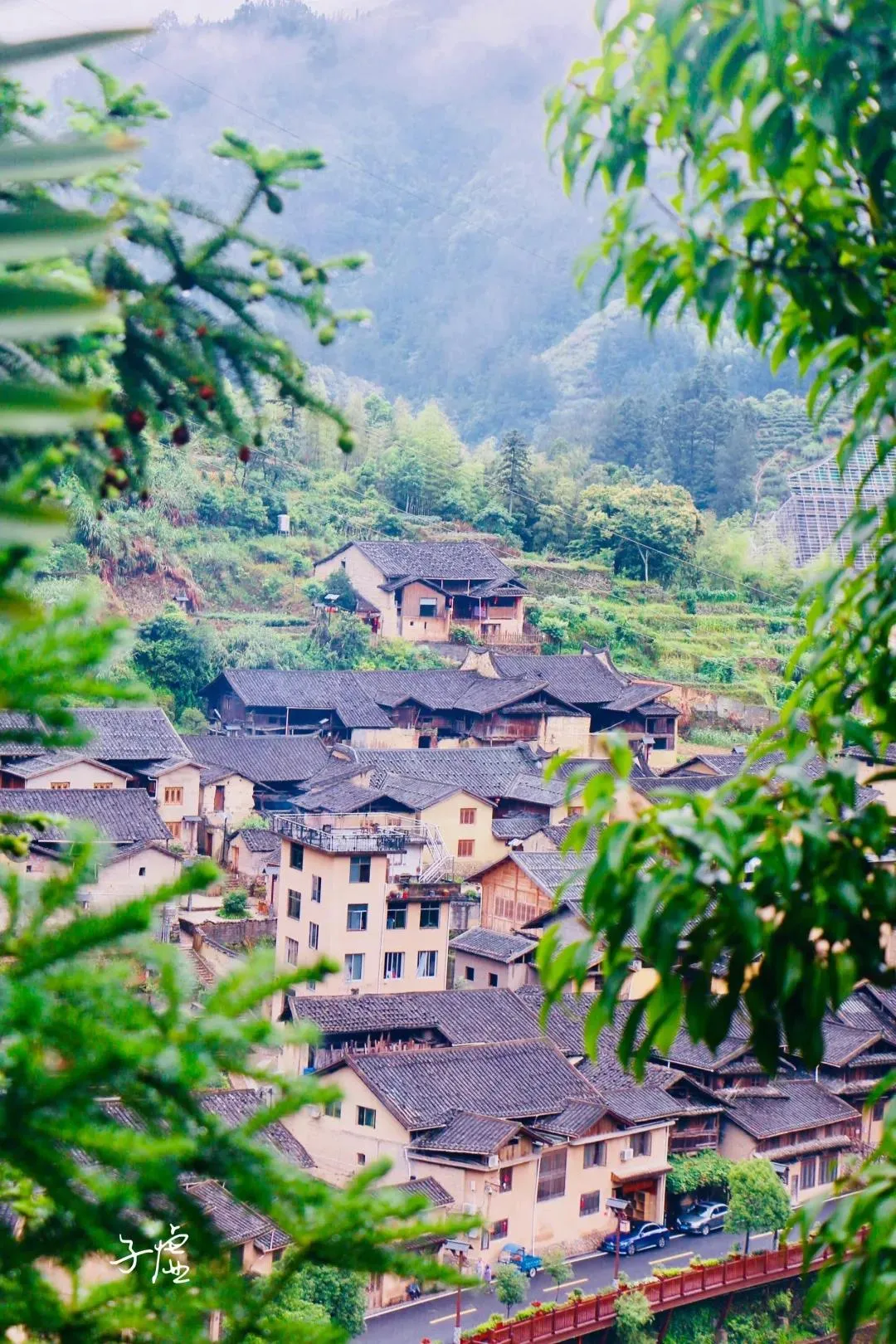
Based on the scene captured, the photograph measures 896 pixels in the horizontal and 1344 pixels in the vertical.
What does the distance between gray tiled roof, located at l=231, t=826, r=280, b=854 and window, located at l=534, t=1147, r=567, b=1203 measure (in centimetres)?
447

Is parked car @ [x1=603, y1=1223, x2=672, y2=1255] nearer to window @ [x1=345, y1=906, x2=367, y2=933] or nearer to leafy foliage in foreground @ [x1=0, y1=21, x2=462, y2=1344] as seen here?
window @ [x1=345, y1=906, x2=367, y2=933]

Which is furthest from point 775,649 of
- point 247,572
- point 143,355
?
point 143,355

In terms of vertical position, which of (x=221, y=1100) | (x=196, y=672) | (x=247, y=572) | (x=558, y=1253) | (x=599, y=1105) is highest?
(x=247, y=572)

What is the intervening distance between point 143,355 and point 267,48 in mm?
57735

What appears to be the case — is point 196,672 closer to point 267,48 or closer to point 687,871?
point 687,871

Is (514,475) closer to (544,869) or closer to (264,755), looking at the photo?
(264,755)

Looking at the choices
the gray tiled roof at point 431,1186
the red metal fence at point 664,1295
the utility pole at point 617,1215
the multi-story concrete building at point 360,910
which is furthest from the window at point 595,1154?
the multi-story concrete building at point 360,910

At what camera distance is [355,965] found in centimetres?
938

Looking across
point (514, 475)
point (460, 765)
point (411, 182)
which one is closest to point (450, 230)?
point (411, 182)

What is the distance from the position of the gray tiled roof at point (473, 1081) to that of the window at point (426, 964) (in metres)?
1.19

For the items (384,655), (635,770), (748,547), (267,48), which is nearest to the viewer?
(635,770)

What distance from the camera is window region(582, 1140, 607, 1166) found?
7.88 meters

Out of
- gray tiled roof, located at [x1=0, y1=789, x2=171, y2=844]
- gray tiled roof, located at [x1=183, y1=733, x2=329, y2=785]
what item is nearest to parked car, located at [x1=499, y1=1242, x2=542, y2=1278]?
gray tiled roof, located at [x1=0, y1=789, x2=171, y2=844]

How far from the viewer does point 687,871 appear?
0.86 meters
